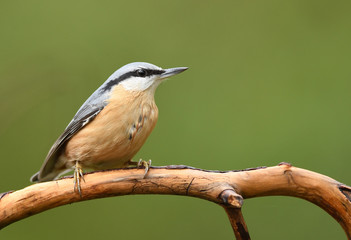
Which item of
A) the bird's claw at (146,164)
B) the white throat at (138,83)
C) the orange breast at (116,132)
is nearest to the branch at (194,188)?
the bird's claw at (146,164)

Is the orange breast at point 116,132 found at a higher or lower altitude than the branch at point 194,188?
higher

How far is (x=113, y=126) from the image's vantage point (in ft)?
5.46

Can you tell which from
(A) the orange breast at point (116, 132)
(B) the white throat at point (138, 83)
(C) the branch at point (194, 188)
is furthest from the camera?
(B) the white throat at point (138, 83)

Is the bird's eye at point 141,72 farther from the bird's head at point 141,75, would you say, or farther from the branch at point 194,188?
the branch at point 194,188

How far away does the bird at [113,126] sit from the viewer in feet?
5.49

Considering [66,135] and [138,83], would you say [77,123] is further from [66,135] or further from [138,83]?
[138,83]

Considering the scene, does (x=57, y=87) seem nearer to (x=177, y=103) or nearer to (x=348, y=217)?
(x=177, y=103)

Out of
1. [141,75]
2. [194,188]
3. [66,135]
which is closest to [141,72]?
[141,75]

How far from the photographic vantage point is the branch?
146cm

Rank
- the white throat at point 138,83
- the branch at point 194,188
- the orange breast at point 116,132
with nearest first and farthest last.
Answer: the branch at point 194,188
the orange breast at point 116,132
the white throat at point 138,83

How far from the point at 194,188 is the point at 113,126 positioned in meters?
0.40

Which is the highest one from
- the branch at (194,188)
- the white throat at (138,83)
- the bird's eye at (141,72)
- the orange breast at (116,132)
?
the bird's eye at (141,72)

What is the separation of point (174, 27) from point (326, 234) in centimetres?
155

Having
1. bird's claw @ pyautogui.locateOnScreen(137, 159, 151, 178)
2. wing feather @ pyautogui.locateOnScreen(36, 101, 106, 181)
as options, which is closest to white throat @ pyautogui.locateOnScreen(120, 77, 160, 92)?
wing feather @ pyautogui.locateOnScreen(36, 101, 106, 181)
